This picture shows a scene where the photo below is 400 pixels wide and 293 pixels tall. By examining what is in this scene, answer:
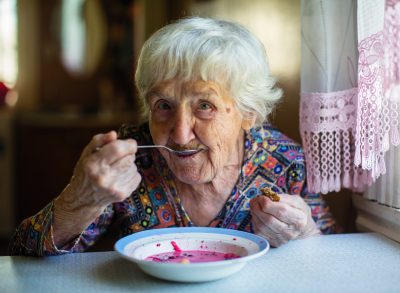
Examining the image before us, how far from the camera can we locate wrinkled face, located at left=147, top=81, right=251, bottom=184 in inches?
56.9

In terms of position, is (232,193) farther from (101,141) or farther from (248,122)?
(101,141)

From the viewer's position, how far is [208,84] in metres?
1.45

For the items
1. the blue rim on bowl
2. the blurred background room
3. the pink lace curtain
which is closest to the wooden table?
the blue rim on bowl

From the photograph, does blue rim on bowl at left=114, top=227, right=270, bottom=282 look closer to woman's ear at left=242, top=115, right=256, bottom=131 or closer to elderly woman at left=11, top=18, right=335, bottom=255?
elderly woman at left=11, top=18, right=335, bottom=255

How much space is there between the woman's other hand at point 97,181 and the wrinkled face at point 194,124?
0.23 meters

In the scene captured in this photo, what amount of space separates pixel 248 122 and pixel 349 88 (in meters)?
0.31

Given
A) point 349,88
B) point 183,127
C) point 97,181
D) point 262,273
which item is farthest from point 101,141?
point 349,88

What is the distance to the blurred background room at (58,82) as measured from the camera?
14.0 ft

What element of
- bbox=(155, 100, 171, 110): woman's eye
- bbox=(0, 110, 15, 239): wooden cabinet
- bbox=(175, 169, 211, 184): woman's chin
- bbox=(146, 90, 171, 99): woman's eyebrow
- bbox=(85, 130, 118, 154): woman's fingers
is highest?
bbox=(146, 90, 171, 99): woman's eyebrow

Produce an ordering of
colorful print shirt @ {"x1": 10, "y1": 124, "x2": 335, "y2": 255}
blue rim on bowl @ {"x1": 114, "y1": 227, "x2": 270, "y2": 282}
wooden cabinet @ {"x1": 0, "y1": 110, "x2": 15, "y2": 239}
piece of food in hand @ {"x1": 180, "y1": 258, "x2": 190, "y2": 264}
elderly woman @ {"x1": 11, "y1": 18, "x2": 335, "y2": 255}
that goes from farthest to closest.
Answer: wooden cabinet @ {"x1": 0, "y1": 110, "x2": 15, "y2": 239} → colorful print shirt @ {"x1": 10, "y1": 124, "x2": 335, "y2": 255} → elderly woman @ {"x1": 11, "y1": 18, "x2": 335, "y2": 255} → piece of food in hand @ {"x1": 180, "y1": 258, "x2": 190, "y2": 264} → blue rim on bowl @ {"x1": 114, "y1": 227, "x2": 270, "y2": 282}

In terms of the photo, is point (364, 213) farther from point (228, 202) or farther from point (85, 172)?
point (85, 172)

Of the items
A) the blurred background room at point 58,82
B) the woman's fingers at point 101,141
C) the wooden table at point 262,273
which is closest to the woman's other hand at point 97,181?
the woman's fingers at point 101,141

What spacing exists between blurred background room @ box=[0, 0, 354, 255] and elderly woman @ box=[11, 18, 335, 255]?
8.57ft

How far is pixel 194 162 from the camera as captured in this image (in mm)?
1485
